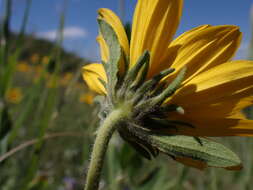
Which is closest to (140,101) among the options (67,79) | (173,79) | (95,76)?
(173,79)

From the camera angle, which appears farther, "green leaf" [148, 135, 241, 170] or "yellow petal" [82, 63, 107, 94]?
"yellow petal" [82, 63, 107, 94]

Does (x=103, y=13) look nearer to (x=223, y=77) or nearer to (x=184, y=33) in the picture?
(x=184, y=33)

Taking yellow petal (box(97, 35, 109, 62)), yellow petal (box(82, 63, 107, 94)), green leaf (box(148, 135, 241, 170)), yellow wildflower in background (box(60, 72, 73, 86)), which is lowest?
green leaf (box(148, 135, 241, 170))

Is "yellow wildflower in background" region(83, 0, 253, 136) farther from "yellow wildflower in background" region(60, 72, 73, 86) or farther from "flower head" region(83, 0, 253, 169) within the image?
"yellow wildflower in background" region(60, 72, 73, 86)

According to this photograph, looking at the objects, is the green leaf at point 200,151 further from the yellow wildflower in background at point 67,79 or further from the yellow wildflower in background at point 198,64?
the yellow wildflower in background at point 67,79

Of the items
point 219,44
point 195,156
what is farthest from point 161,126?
point 219,44

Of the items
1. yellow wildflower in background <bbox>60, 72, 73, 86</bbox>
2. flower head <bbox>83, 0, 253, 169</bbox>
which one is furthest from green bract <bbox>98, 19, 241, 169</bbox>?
yellow wildflower in background <bbox>60, 72, 73, 86</bbox>
